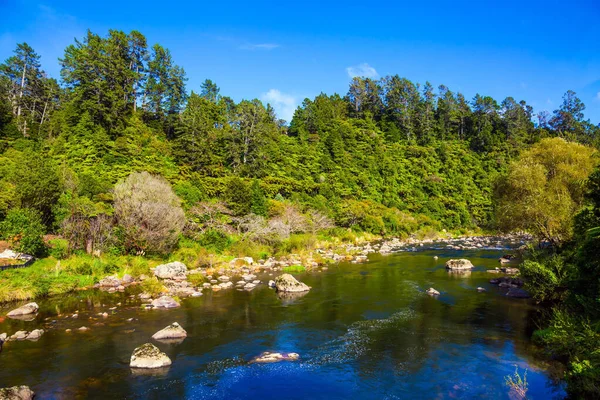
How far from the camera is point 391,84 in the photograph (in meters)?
106

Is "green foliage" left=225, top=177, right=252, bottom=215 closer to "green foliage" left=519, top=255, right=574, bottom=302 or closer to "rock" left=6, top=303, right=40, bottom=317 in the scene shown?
"rock" left=6, top=303, right=40, bottom=317

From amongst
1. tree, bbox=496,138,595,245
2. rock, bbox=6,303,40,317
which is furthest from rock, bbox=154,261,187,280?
tree, bbox=496,138,595,245

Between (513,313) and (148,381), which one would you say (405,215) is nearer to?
(513,313)

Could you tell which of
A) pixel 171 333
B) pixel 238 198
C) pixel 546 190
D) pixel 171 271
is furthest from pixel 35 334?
pixel 546 190

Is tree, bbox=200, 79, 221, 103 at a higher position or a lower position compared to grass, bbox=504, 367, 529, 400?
higher

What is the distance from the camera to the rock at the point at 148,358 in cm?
1266

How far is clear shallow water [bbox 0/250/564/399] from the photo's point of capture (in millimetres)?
11328

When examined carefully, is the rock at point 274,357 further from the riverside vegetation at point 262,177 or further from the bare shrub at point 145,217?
the bare shrub at point 145,217

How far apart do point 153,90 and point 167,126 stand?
7.22 m

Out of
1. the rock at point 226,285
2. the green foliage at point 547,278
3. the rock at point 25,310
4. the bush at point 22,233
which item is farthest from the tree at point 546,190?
the bush at point 22,233

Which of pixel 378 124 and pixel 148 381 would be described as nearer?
pixel 148 381

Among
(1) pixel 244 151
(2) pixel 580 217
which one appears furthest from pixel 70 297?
(1) pixel 244 151

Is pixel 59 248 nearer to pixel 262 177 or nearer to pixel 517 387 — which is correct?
pixel 517 387

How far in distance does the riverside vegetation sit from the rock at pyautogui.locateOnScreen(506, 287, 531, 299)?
4.25 feet
